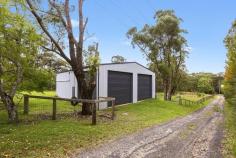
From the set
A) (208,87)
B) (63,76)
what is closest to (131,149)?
(63,76)

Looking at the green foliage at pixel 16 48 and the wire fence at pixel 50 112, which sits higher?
the green foliage at pixel 16 48

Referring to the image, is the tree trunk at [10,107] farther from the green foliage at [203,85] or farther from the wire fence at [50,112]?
the green foliage at [203,85]

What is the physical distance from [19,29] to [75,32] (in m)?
5.39

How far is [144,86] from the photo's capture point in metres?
27.6

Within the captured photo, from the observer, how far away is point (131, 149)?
295 inches

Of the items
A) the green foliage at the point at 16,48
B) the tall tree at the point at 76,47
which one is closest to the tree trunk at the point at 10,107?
the green foliage at the point at 16,48

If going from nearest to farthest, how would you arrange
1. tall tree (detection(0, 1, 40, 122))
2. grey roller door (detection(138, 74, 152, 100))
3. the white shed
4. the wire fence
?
tall tree (detection(0, 1, 40, 122)) → the wire fence → the white shed → grey roller door (detection(138, 74, 152, 100))

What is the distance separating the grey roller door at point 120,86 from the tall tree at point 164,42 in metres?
10.2

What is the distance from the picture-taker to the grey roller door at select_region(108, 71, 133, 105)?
2041 cm

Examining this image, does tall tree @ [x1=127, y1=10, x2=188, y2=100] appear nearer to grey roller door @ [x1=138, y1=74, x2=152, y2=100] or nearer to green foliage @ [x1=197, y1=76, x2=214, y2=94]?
grey roller door @ [x1=138, y1=74, x2=152, y2=100]

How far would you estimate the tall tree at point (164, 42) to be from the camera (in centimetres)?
3092

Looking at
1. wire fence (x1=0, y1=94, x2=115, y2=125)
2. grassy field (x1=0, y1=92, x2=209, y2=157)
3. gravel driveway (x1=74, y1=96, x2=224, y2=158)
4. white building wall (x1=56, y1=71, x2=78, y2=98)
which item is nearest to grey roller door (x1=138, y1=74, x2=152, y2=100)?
white building wall (x1=56, y1=71, x2=78, y2=98)

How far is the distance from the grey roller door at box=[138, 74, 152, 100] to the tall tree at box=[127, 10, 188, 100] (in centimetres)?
514

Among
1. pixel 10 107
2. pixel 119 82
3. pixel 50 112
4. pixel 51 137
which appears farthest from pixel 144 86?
pixel 51 137
